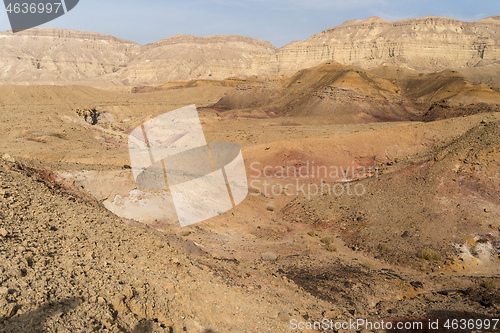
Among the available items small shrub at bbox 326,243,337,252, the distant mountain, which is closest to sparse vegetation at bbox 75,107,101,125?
small shrub at bbox 326,243,337,252

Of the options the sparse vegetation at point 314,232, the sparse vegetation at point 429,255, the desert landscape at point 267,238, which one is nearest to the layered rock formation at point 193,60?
the desert landscape at point 267,238

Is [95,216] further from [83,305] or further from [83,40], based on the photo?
[83,40]

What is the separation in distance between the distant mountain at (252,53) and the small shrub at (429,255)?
119 meters

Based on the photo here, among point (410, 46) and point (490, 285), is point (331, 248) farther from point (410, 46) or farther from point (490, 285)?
point (410, 46)

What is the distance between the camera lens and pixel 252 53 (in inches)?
6363

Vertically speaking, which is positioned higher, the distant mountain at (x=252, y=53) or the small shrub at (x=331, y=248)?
the distant mountain at (x=252, y=53)

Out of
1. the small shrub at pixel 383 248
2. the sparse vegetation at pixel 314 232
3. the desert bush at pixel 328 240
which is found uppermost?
the small shrub at pixel 383 248

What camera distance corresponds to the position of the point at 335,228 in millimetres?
15094

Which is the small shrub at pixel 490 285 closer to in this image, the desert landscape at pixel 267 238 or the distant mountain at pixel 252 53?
the desert landscape at pixel 267 238

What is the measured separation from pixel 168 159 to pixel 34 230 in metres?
16.8

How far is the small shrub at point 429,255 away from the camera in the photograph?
11.5m

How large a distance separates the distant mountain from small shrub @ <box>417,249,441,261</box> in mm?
119199

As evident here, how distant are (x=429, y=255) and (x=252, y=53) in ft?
526

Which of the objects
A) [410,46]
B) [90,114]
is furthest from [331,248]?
[410,46]
